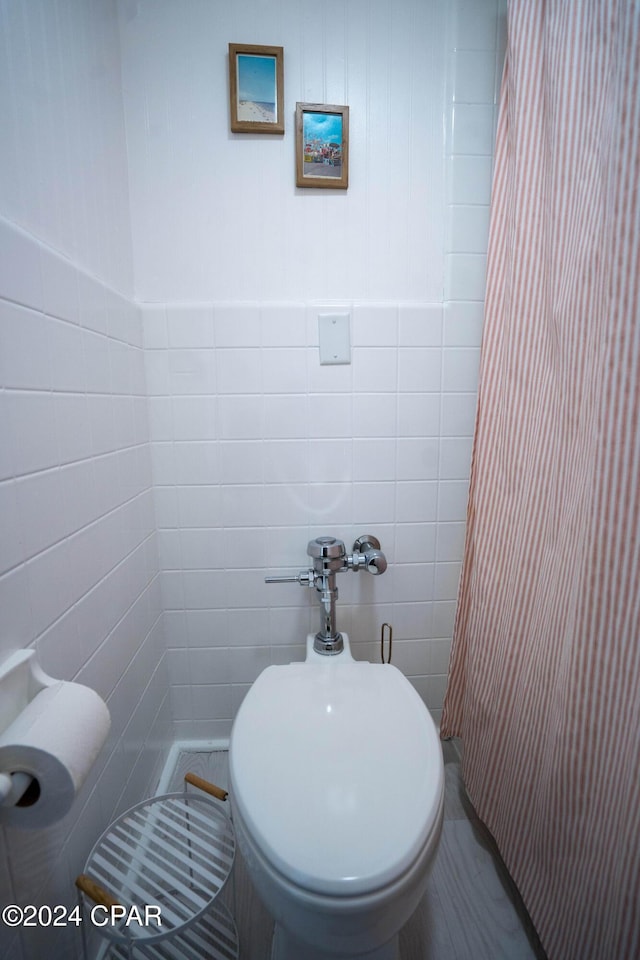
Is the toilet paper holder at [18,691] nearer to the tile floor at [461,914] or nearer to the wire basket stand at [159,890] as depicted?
the wire basket stand at [159,890]

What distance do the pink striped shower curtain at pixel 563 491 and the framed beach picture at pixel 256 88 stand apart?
0.49m

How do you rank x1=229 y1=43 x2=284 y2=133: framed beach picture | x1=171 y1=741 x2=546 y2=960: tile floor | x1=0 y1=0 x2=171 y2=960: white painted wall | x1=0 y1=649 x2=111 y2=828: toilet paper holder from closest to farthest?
x1=0 y1=649 x2=111 y2=828: toilet paper holder → x1=0 y1=0 x2=171 y2=960: white painted wall → x1=171 y1=741 x2=546 y2=960: tile floor → x1=229 y1=43 x2=284 y2=133: framed beach picture

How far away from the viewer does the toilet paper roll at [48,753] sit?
398mm

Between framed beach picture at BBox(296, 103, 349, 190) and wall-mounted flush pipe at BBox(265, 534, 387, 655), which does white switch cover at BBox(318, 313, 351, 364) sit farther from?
wall-mounted flush pipe at BBox(265, 534, 387, 655)

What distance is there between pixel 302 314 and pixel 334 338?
10cm

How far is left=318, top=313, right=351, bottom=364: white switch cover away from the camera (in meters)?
0.95

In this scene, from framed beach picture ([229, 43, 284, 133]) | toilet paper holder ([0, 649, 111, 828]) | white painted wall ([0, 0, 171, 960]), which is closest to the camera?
toilet paper holder ([0, 649, 111, 828])

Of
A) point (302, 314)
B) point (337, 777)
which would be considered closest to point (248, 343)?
point (302, 314)

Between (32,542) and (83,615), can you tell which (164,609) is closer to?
(83,615)

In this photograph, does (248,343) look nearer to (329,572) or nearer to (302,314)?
(302,314)

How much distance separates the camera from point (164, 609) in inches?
41.3

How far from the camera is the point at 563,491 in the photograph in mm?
711

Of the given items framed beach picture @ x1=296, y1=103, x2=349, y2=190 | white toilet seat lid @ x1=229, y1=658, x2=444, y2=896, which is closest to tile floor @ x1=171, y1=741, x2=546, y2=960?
white toilet seat lid @ x1=229, y1=658, x2=444, y2=896

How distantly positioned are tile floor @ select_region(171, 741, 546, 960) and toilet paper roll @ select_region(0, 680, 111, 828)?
23.4 inches
